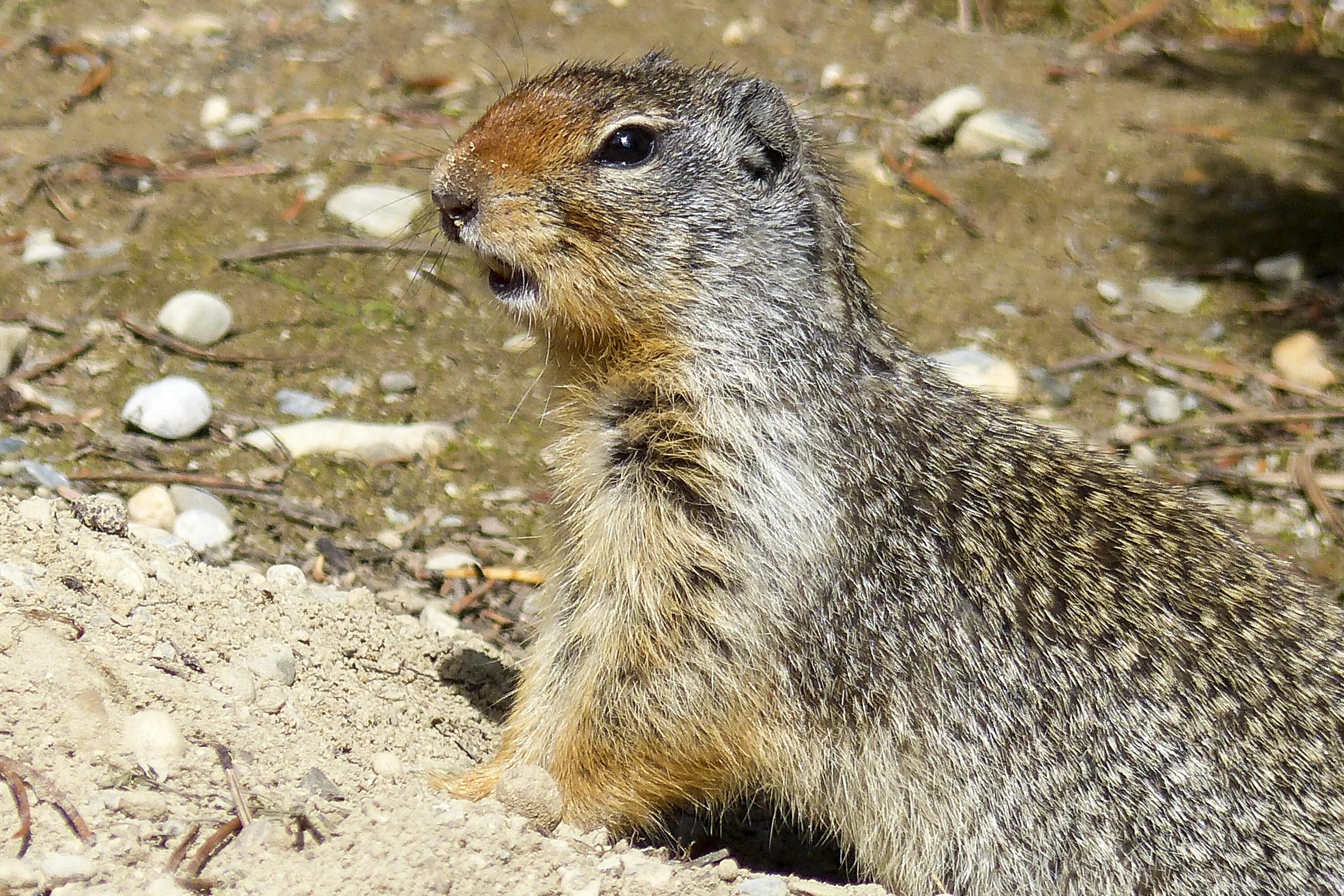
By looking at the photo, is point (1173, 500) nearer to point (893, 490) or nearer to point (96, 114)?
point (893, 490)

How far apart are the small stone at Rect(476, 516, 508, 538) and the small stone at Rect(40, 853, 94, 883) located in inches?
95.5

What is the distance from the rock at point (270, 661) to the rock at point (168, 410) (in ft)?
5.03

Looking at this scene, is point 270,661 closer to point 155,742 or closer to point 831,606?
point 155,742

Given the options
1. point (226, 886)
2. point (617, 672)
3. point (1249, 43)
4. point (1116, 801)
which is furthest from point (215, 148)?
point (1249, 43)

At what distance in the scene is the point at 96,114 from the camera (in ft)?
21.2

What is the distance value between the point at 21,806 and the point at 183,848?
0.32 metres

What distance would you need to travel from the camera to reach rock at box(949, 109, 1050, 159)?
22.6 ft

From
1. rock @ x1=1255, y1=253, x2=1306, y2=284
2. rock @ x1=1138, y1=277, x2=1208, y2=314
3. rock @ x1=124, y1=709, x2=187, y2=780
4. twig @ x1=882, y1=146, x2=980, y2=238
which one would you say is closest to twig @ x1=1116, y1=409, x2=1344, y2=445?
rock @ x1=1138, y1=277, x2=1208, y2=314

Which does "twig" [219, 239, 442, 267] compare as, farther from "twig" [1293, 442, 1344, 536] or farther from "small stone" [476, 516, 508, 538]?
"twig" [1293, 442, 1344, 536]

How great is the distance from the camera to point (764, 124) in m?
3.64

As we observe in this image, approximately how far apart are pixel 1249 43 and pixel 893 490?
20.5ft

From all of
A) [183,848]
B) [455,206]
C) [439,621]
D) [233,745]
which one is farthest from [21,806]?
[439,621]

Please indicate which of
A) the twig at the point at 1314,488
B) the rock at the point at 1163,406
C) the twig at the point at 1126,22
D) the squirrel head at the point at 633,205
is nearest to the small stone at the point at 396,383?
the squirrel head at the point at 633,205

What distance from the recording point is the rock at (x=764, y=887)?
2.94 metres
